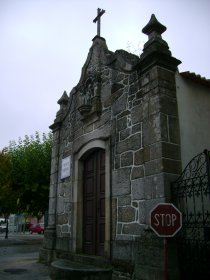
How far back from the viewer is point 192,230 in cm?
521

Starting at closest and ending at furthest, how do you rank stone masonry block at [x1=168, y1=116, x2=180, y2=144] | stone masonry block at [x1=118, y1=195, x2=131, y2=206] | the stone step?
the stone step
stone masonry block at [x1=168, y1=116, x2=180, y2=144]
stone masonry block at [x1=118, y1=195, x2=131, y2=206]

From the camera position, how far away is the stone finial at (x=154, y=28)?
6459 mm

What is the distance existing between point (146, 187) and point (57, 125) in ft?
17.4

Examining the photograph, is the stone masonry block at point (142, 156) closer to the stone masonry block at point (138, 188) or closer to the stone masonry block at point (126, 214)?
the stone masonry block at point (138, 188)

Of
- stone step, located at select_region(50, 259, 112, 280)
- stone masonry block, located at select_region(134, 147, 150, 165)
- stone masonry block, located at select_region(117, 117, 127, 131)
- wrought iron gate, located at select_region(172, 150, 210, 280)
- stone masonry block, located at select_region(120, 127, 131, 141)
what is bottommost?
stone step, located at select_region(50, 259, 112, 280)

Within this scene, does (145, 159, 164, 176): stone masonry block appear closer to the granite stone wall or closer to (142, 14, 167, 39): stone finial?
the granite stone wall

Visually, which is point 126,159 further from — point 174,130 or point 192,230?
point 192,230

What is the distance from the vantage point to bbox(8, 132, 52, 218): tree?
18.2 metres

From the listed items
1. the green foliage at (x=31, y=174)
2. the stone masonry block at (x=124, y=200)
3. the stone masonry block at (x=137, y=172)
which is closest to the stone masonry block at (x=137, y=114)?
the stone masonry block at (x=137, y=172)

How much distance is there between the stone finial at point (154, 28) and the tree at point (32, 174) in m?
13.2

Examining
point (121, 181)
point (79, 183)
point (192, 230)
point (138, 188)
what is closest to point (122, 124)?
point (121, 181)

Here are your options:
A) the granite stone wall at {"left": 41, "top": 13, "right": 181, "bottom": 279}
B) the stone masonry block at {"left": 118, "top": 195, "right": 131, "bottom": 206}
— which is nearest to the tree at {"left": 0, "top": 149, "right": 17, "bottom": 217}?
the granite stone wall at {"left": 41, "top": 13, "right": 181, "bottom": 279}

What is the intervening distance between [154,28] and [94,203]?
4276mm

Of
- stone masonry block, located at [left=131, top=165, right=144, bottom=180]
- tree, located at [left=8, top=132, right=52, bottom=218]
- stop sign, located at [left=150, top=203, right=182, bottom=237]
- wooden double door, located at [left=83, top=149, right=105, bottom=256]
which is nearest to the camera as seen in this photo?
stop sign, located at [left=150, top=203, right=182, bottom=237]
